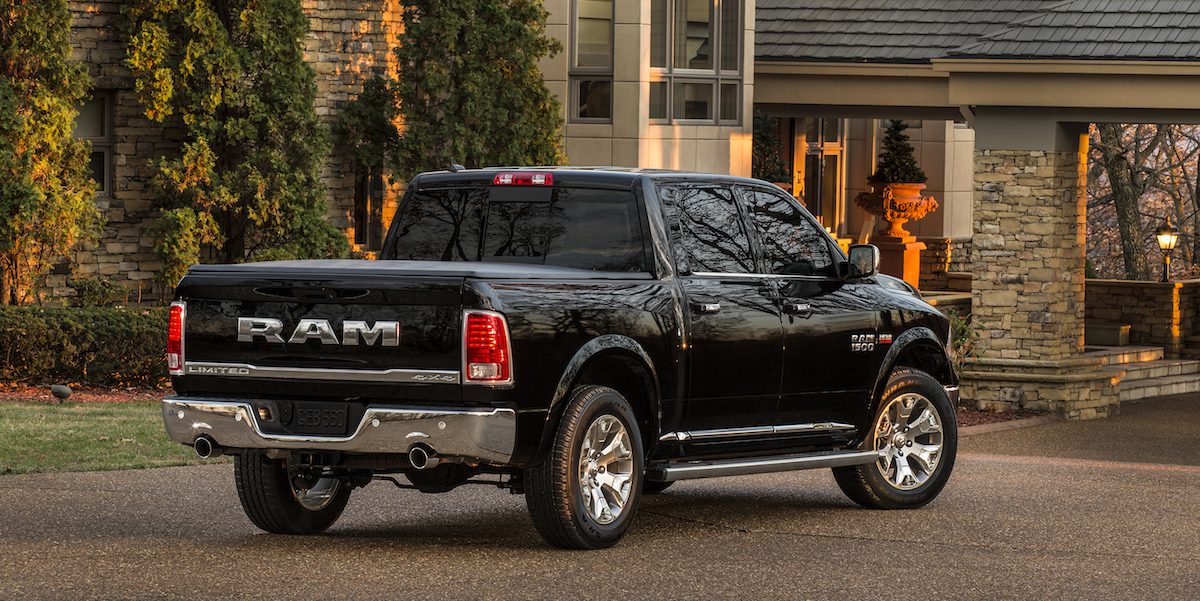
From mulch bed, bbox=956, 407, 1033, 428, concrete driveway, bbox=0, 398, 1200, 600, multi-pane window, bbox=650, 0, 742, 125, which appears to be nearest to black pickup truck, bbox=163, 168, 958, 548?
concrete driveway, bbox=0, 398, 1200, 600

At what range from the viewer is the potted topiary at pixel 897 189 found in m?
34.1

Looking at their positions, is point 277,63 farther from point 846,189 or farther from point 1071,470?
point 846,189

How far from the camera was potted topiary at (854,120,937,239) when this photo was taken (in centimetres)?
3412

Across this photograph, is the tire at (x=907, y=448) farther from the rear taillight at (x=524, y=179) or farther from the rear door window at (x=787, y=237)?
the rear taillight at (x=524, y=179)

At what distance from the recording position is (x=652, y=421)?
9898 mm

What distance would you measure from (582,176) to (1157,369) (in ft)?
63.1

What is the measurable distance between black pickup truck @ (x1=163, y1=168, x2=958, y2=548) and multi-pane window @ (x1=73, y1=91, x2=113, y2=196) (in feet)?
37.1

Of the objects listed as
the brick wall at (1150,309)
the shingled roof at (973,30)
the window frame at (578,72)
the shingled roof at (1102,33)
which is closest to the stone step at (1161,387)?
the brick wall at (1150,309)

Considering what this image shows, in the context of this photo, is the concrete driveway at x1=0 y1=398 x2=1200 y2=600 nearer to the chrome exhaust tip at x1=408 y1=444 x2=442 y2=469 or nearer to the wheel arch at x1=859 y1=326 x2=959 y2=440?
the chrome exhaust tip at x1=408 y1=444 x2=442 y2=469

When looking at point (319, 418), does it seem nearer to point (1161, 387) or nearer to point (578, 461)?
point (578, 461)

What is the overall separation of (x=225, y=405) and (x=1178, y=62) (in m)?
15.8

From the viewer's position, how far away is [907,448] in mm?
11664

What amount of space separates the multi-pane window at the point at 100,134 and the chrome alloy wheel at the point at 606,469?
13.2 meters

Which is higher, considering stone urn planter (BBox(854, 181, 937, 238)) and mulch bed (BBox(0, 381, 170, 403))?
stone urn planter (BBox(854, 181, 937, 238))
